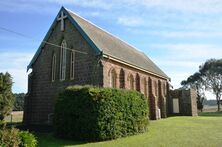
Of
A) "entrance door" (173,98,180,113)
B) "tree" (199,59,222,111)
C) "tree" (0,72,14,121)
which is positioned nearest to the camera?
"tree" (0,72,14,121)

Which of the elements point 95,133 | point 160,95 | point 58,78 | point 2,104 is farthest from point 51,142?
point 160,95

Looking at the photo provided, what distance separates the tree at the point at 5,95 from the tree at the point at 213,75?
57381 mm

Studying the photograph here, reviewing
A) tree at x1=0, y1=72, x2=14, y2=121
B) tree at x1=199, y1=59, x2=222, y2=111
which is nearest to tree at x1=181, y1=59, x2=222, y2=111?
tree at x1=199, y1=59, x2=222, y2=111

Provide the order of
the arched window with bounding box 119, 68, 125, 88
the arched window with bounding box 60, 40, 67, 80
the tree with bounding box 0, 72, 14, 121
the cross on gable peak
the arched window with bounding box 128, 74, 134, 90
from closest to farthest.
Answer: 1. the arched window with bounding box 60, 40, 67, 80
2. the arched window with bounding box 119, 68, 125, 88
3. the cross on gable peak
4. the arched window with bounding box 128, 74, 134, 90
5. the tree with bounding box 0, 72, 14, 121

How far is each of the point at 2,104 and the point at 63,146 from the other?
16.3m

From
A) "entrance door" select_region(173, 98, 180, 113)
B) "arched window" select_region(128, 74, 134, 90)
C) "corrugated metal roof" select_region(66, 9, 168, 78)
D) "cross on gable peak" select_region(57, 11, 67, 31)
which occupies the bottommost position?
"entrance door" select_region(173, 98, 180, 113)

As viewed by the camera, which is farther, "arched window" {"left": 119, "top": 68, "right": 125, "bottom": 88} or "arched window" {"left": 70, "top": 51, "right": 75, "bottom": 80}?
"arched window" {"left": 119, "top": 68, "right": 125, "bottom": 88}

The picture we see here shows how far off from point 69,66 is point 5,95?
9.00m

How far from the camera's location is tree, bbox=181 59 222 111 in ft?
222

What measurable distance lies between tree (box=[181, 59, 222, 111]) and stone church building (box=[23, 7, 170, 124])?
4802 cm

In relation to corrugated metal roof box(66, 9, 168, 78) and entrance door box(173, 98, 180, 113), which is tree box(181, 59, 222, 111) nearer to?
entrance door box(173, 98, 180, 113)

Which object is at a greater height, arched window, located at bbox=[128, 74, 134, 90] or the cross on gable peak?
the cross on gable peak

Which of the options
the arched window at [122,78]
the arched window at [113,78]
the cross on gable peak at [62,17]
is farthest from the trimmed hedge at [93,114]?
the cross on gable peak at [62,17]

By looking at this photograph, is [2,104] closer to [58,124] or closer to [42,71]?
[42,71]
